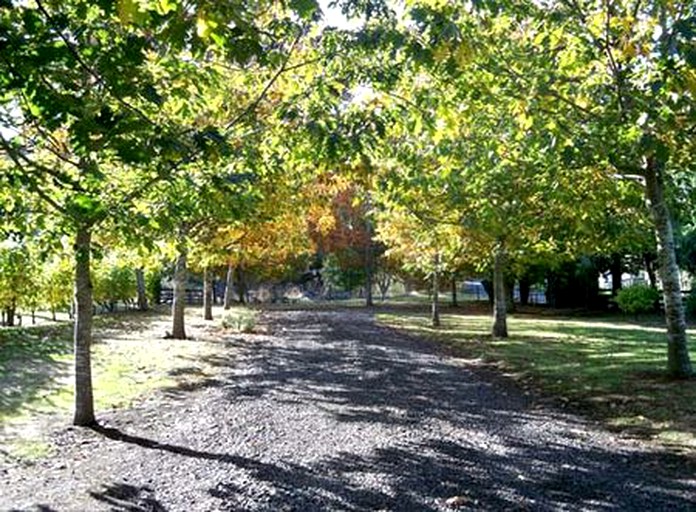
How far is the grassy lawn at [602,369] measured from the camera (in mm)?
8352

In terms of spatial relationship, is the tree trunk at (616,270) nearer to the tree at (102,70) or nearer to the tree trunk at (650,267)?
the tree trunk at (650,267)

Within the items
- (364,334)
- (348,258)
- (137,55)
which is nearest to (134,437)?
(137,55)

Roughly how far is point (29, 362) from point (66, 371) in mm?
1449

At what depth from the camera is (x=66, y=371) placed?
12.5m

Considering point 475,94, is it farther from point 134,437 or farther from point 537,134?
point 134,437

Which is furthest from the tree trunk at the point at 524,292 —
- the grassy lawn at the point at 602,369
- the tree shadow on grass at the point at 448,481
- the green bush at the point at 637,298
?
the tree shadow on grass at the point at 448,481

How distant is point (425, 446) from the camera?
7199mm

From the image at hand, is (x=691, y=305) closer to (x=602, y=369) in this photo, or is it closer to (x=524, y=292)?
(x=524, y=292)

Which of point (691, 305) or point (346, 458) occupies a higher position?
point (691, 305)

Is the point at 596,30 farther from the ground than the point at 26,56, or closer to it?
farther from the ground

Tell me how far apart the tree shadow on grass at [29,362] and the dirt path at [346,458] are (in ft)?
6.71

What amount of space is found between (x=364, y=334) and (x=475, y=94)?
44.5ft

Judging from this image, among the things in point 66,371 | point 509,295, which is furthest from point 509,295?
point 66,371

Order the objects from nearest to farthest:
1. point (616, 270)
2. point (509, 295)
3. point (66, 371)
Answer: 1. point (66, 371)
2. point (616, 270)
3. point (509, 295)
